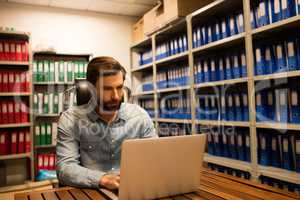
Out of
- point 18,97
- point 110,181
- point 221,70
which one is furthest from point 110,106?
point 18,97

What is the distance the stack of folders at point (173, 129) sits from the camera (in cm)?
303

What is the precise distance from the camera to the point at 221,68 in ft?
8.14

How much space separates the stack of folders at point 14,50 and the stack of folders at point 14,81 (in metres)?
0.17

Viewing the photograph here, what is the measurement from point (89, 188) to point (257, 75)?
153 centimetres

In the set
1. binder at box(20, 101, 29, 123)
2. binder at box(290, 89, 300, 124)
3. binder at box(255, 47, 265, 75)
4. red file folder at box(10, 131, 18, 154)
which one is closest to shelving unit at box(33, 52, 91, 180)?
binder at box(20, 101, 29, 123)

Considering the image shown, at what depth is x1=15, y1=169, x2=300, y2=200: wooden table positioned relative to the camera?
953 mm

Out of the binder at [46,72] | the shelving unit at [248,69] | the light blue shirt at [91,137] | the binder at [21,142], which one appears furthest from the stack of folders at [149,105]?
the light blue shirt at [91,137]

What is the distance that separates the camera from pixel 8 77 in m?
3.15

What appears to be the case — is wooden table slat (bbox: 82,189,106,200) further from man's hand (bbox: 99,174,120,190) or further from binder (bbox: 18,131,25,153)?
binder (bbox: 18,131,25,153)

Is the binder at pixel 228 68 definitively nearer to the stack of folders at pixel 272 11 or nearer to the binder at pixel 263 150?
the stack of folders at pixel 272 11

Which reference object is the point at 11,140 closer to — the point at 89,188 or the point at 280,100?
the point at 89,188

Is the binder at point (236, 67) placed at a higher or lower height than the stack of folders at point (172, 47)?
lower

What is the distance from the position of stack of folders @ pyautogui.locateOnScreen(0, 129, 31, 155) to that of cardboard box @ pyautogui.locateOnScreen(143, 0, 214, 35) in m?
2.03

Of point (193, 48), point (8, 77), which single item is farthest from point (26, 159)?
point (193, 48)
